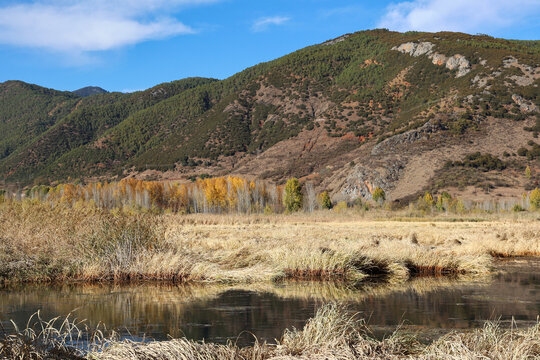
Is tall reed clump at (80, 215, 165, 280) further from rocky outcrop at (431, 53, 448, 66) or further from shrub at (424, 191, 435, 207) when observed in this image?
rocky outcrop at (431, 53, 448, 66)

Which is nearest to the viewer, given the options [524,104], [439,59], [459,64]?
[524,104]

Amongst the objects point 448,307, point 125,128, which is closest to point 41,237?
point 448,307

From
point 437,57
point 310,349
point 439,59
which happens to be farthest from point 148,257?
point 437,57

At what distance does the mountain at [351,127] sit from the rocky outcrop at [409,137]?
24cm

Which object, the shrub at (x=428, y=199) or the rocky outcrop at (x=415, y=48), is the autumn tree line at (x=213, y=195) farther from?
the rocky outcrop at (x=415, y=48)

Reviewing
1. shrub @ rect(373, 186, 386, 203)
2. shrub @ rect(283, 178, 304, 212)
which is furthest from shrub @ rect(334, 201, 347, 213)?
shrub @ rect(283, 178, 304, 212)

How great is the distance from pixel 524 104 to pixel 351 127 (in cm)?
3874

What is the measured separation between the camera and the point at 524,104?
9419 cm

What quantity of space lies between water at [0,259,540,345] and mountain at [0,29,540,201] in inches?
2481

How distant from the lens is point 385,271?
19250mm

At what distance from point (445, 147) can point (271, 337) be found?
79799 mm

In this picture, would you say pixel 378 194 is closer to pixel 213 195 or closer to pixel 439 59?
pixel 213 195

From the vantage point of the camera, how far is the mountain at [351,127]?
83.2m

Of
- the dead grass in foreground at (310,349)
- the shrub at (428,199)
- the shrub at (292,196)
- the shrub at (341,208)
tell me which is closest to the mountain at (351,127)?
the shrub at (428,199)
